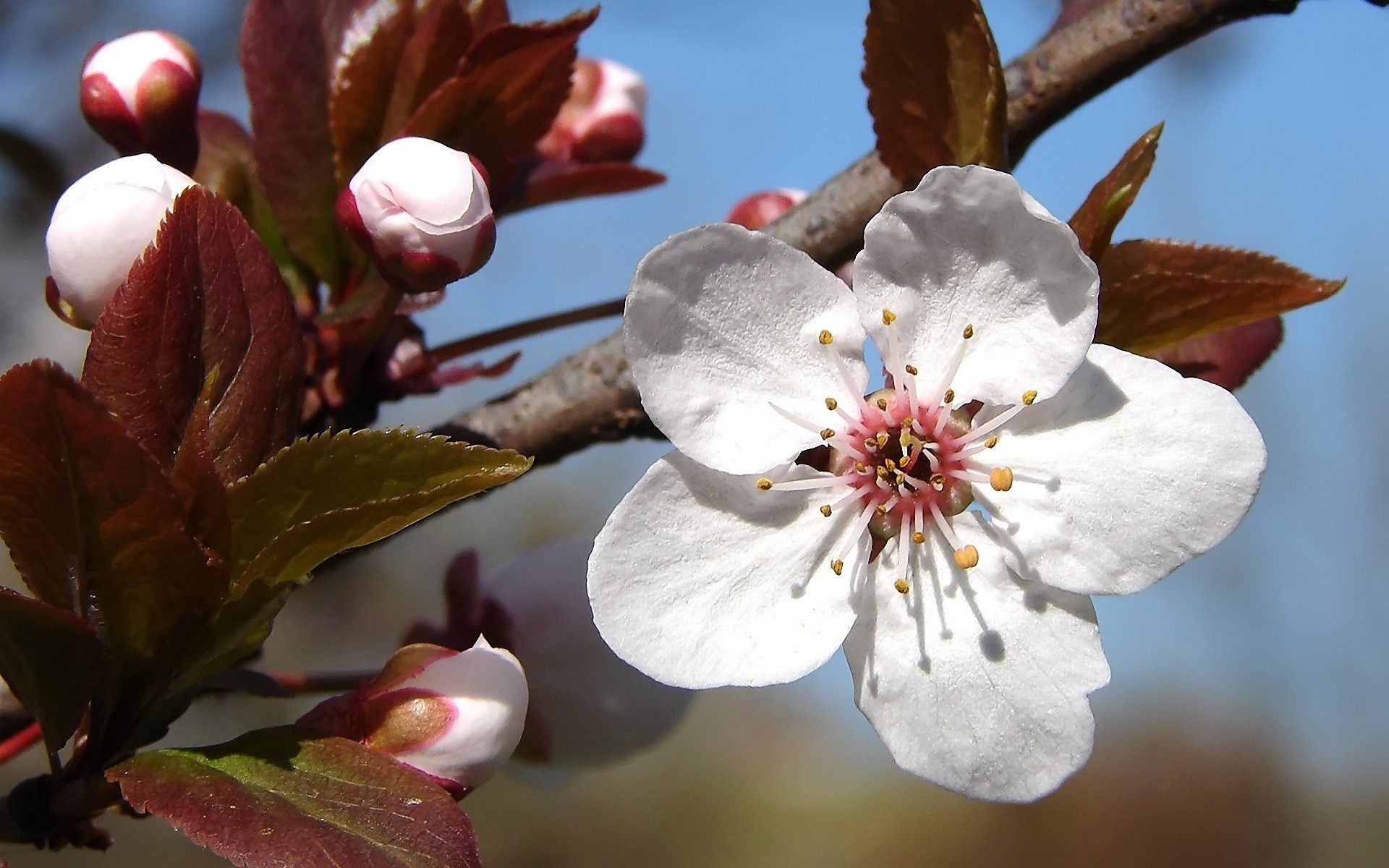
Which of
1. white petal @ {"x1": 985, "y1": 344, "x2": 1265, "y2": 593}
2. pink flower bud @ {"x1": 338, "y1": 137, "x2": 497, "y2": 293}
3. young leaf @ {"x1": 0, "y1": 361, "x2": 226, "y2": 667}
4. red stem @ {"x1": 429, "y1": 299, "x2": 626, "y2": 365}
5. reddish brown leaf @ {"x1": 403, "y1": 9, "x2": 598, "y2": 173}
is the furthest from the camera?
red stem @ {"x1": 429, "y1": 299, "x2": 626, "y2": 365}

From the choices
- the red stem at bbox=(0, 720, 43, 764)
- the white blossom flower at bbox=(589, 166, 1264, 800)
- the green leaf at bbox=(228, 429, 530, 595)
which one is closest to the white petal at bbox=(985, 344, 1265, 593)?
the white blossom flower at bbox=(589, 166, 1264, 800)

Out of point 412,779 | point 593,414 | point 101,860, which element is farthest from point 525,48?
point 101,860

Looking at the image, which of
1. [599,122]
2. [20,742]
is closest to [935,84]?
[599,122]

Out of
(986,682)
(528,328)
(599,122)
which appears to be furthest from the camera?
(599,122)

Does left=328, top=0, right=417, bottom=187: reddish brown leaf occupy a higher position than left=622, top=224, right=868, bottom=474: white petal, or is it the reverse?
left=328, top=0, right=417, bottom=187: reddish brown leaf

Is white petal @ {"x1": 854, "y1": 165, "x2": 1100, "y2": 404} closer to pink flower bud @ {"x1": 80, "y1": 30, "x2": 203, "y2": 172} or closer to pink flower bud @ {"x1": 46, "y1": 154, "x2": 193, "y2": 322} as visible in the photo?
pink flower bud @ {"x1": 46, "y1": 154, "x2": 193, "y2": 322}

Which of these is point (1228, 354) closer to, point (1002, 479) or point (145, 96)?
point (1002, 479)

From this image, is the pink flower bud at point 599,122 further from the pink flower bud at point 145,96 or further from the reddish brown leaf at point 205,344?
the reddish brown leaf at point 205,344

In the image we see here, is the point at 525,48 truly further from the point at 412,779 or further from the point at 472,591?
the point at 412,779
